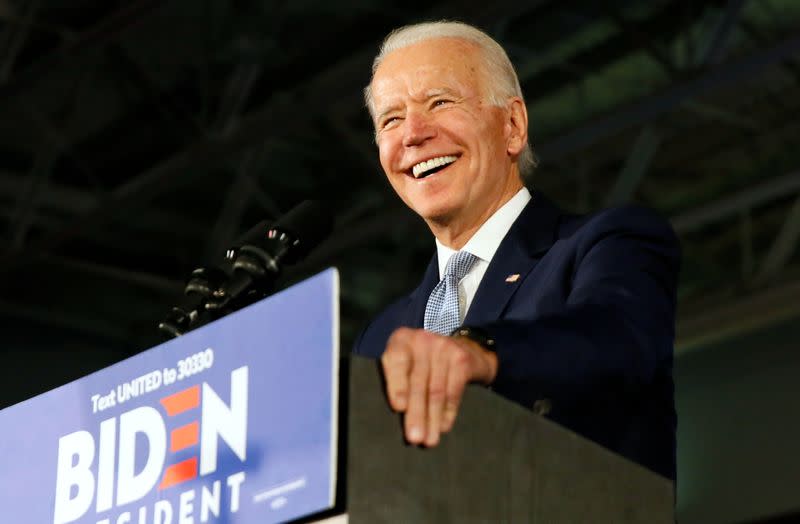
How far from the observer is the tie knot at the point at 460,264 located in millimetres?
1811

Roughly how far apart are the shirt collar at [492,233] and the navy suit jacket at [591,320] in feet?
0.15

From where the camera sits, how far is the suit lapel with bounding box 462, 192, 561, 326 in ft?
5.34

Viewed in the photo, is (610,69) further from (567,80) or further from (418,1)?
(418,1)

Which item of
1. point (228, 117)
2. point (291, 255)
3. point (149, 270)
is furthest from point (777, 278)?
point (291, 255)

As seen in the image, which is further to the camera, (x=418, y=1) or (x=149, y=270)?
(x=149, y=270)

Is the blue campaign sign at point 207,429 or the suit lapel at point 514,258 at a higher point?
the suit lapel at point 514,258

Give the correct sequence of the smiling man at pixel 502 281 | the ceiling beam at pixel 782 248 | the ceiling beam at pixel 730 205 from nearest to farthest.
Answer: the smiling man at pixel 502 281 < the ceiling beam at pixel 730 205 < the ceiling beam at pixel 782 248

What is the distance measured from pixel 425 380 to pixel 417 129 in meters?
0.84

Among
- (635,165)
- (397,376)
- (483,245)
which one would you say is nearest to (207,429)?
(397,376)

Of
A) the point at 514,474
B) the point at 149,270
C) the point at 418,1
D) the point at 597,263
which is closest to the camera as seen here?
the point at 514,474

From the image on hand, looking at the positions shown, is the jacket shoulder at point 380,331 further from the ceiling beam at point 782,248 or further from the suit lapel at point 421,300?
the ceiling beam at point 782,248

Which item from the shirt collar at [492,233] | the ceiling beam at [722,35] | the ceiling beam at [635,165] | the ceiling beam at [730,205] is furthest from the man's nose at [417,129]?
the ceiling beam at [730,205]

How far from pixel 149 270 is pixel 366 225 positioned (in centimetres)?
188

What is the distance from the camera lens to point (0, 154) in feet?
24.6
